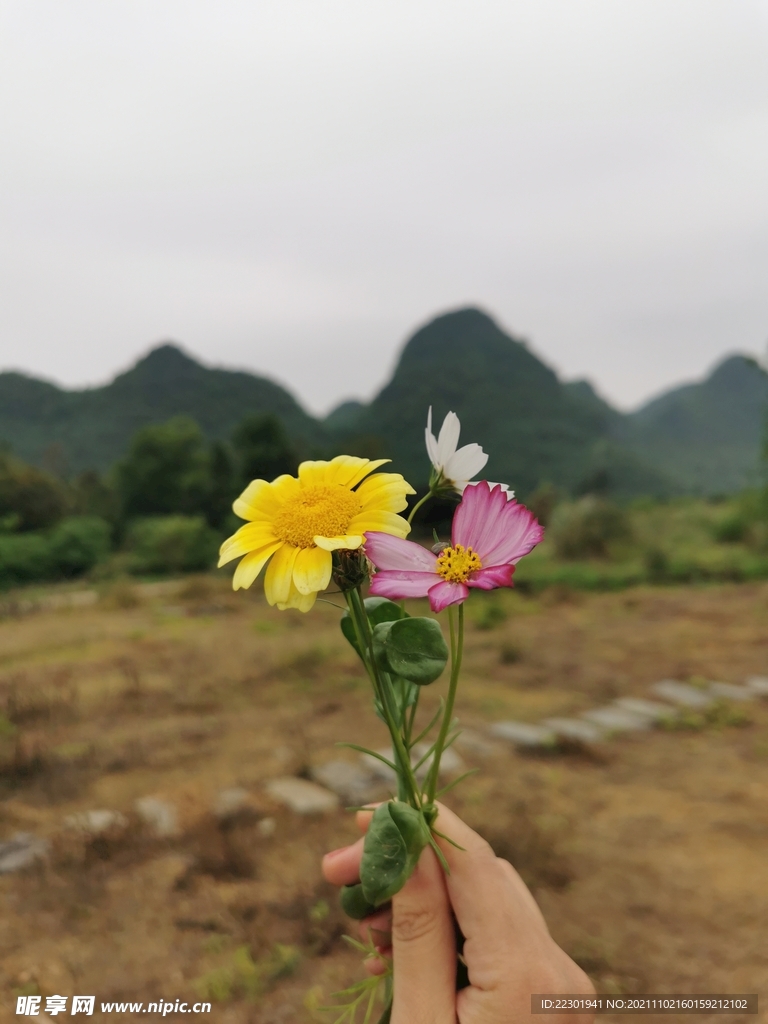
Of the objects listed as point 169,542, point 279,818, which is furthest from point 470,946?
point 169,542

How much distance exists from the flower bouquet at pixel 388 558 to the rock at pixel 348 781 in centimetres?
218

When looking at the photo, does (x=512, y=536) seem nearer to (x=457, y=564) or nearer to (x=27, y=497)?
(x=457, y=564)

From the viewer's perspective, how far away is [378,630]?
1.86 ft

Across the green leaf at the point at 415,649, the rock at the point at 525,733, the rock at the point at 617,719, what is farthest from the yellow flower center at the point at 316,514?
the rock at the point at 617,719

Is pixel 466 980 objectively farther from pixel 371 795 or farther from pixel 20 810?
pixel 20 810

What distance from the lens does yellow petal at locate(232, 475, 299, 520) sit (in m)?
0.56

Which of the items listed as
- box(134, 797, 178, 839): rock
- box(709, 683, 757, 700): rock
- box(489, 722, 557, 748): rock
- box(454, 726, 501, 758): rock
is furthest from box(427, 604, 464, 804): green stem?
box(709, 683, 757, 700): rock

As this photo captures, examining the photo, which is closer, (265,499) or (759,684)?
(265,499)

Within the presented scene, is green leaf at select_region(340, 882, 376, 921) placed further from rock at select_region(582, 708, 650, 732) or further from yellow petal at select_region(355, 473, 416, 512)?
rock at select_region(582, 708, 650, 732)

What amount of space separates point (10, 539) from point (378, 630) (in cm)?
400

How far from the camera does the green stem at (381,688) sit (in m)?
0.54

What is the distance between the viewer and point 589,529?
971 cm

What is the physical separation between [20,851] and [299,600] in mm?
2358

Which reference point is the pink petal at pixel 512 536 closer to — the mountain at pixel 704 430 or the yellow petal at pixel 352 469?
the yellow petal at pixel 352 469
